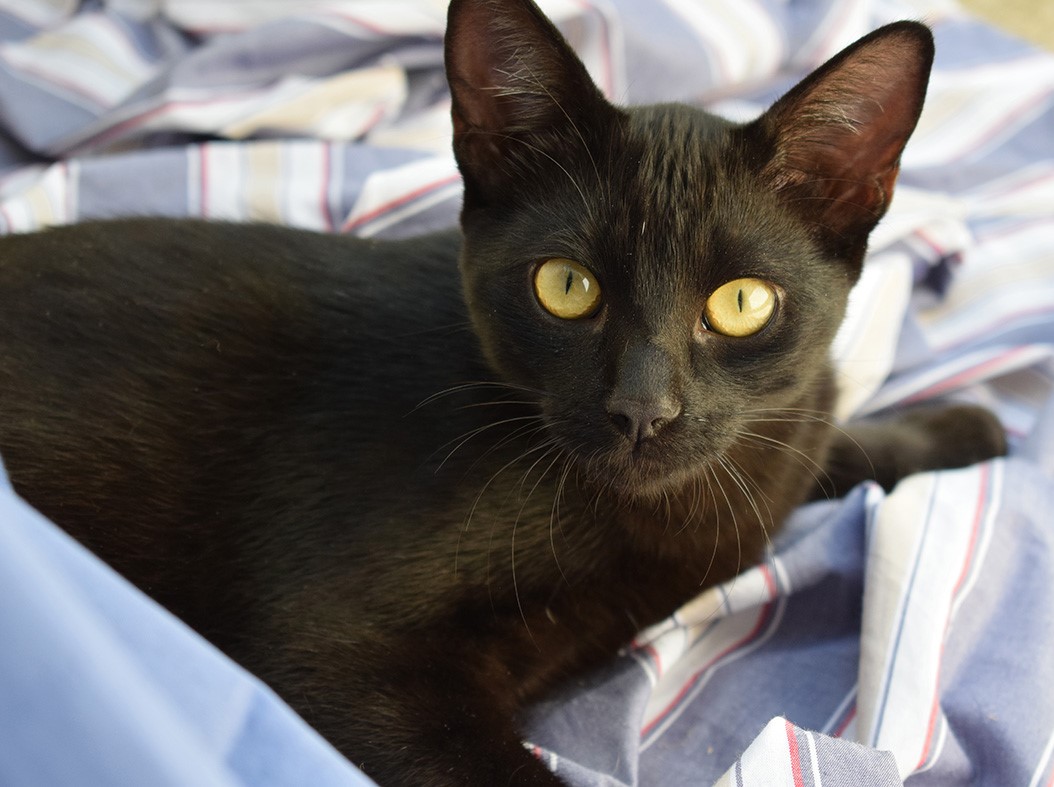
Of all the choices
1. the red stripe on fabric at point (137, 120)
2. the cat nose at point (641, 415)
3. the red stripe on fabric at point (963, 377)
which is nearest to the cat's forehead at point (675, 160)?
the cat nose at point (641, 415)

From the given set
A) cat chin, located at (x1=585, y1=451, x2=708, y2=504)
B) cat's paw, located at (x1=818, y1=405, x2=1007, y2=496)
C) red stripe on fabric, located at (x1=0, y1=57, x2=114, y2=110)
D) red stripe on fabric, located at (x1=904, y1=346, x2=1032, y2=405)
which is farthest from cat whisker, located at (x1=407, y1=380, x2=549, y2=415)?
red stripe on fabric, located at (x1=0, y1=57, x2=114, y2=110)

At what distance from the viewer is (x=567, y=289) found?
0.86m

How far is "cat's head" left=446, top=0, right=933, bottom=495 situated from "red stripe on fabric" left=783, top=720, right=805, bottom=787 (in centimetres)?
23

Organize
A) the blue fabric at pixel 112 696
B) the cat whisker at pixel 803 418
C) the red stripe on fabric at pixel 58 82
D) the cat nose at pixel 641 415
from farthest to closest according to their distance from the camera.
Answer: the red stripe on fabric at pixel 58 82 → the cat whisker at pixel 803 418 → the cat nose at pixel 641 415 → the blue fabric at pixel 112 696

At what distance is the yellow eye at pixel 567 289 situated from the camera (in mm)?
848

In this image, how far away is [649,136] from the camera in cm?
90

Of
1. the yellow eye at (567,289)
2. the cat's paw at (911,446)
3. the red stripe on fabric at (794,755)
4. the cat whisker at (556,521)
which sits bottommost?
the cat's paw at (911,446)

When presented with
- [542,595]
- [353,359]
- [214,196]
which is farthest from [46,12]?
[542,595]

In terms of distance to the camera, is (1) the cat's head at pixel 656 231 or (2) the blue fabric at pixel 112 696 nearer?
(2) the blue fabric at pixel 112 696

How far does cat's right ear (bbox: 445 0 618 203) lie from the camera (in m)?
0.86

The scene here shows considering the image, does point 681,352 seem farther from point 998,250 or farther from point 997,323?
point 998,250

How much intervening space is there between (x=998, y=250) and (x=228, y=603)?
140 cm

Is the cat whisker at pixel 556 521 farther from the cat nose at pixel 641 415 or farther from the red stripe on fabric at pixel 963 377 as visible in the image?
the red stripe on fabric at pixel 963 377

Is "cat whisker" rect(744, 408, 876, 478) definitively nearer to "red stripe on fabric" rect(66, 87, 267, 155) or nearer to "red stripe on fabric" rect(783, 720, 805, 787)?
"red stripe on fabric" rect(783, 720, 805, 787)
